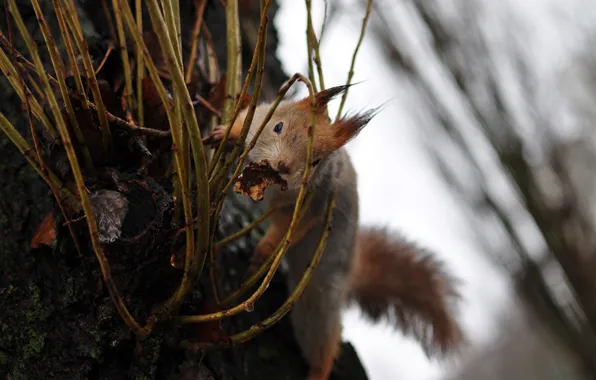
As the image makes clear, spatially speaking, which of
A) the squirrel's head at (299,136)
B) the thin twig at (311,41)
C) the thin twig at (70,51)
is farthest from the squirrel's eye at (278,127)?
the thin twig at (70,51)

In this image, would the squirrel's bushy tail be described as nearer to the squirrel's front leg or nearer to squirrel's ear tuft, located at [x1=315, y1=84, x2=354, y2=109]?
the squirrel's front leg

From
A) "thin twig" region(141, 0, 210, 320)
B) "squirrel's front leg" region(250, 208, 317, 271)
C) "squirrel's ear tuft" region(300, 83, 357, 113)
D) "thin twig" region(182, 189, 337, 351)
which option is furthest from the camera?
"squirrel's front leg" region(250, 208, 317, 271)

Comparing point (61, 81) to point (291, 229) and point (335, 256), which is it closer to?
point (291, 229)

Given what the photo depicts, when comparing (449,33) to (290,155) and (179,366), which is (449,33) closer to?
(290,155)

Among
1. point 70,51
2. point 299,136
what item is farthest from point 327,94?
point 70,51

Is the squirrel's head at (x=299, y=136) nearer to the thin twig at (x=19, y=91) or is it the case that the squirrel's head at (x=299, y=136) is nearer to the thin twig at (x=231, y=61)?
the thin twig at (x=231, y=61)

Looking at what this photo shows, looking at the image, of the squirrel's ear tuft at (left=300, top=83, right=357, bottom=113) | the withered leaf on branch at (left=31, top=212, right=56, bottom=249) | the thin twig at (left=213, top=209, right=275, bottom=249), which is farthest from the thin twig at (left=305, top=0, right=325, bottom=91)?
the withered leaf on branch at (left=31, top=212, right=56, bottom=249)

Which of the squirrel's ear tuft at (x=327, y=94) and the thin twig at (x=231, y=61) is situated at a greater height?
the thin twig at (x=231, y=61)
